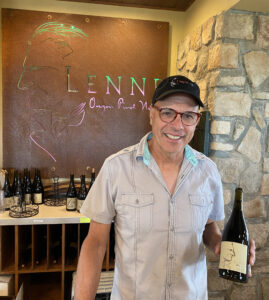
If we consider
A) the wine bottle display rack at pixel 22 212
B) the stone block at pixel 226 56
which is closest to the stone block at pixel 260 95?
the stone block at pixel 226 56

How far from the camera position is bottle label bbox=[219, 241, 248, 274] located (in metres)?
0.93

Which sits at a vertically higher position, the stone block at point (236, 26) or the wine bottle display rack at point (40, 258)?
the stone block at point (236, 26)

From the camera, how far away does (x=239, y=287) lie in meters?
1.79

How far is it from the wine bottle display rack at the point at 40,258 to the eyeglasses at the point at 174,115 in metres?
1.27

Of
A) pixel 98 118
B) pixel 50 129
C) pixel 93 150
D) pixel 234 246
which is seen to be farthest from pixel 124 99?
pixel 234 246

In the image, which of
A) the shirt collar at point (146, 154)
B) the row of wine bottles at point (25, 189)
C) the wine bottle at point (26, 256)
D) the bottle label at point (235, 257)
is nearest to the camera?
the bottle label at point (235, 257)

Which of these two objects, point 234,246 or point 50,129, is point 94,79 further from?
point 234,246

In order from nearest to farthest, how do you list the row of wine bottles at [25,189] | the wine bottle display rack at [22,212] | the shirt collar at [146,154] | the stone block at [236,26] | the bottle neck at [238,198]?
the shirt collar at [146,154] < the bottle neck at [238,198] < the stone block at [236,26] < the wine bottle display rack at [22,212] < the row of wine bottles at [25,189]

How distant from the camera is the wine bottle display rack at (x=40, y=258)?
6.22 ft

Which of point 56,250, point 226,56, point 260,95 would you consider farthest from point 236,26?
point 56,250

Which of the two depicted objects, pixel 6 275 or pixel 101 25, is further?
pixel 101 25

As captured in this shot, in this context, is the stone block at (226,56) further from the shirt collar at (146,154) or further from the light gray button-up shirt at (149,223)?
the light gray button-up shirt at (149,223)

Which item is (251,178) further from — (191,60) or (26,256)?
(26,256)

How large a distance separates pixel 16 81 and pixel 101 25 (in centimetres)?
85
